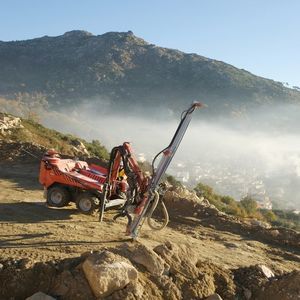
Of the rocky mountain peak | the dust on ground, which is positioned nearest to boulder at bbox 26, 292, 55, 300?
the dust on ground

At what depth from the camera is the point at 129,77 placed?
117 m

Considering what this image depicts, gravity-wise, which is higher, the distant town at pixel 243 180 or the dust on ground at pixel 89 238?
the dust on ground at pixel 89 238

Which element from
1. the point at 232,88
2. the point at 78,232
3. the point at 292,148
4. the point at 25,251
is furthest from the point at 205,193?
the point at 232,88

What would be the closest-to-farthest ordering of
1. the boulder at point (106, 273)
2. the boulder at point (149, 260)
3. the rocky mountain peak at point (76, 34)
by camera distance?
the boulder at point (106, 273)
the boulder at point (149, 260)
the rocky mountain peak at point (76, 34)

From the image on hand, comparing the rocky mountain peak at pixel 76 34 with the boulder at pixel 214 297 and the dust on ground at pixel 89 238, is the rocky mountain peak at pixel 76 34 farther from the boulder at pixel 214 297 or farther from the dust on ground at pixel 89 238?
the boulder at pixel 214 297

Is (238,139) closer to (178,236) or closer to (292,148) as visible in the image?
(292,148)

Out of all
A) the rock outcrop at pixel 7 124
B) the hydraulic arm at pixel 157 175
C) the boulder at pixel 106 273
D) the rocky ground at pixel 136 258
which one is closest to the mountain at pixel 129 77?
the rock outcrop at pixel 7 124

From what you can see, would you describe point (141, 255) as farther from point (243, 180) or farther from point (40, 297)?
point (243, 180)

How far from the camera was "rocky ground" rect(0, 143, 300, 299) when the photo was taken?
6438 mm

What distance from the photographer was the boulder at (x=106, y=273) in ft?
20.6

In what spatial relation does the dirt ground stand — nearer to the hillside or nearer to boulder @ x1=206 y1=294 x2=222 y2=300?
the hillside

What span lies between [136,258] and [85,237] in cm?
234

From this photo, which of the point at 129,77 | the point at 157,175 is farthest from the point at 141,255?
the point at 129,77

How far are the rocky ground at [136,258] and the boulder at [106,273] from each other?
0.01m
